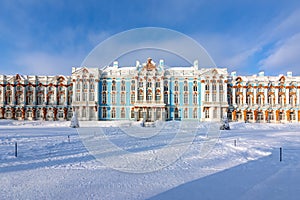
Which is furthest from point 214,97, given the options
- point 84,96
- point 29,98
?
point 29,98

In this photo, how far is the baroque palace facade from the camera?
3625cm

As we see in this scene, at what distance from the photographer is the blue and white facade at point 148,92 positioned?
119 ft

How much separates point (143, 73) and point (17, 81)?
95.5 feet

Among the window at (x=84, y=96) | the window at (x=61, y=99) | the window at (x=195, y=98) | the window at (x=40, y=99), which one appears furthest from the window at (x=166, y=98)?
the window at (x=40, y=99)

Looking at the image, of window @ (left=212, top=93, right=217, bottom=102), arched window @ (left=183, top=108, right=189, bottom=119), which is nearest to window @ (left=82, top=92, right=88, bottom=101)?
arched window @ (left=183, top=108, right=189, bottom=119)

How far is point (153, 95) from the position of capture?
3641 centimetres

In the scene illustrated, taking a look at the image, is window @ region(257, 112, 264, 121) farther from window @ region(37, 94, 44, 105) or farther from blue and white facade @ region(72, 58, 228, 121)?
window @ region(37, 94, 44, 105)

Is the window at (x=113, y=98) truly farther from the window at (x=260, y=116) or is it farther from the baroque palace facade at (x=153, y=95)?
the window at (x=260, y=116)

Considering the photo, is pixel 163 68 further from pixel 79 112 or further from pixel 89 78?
pixel 79 112

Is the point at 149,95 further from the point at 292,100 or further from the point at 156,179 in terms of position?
the point at 292,100

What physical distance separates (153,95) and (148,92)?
4.42 feet

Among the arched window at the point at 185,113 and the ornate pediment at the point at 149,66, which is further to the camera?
the ornate pediment at the point at 149,66

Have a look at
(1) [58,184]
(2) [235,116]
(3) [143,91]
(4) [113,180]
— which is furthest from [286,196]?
(2) [235,116]

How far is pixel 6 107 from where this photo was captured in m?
38.2
